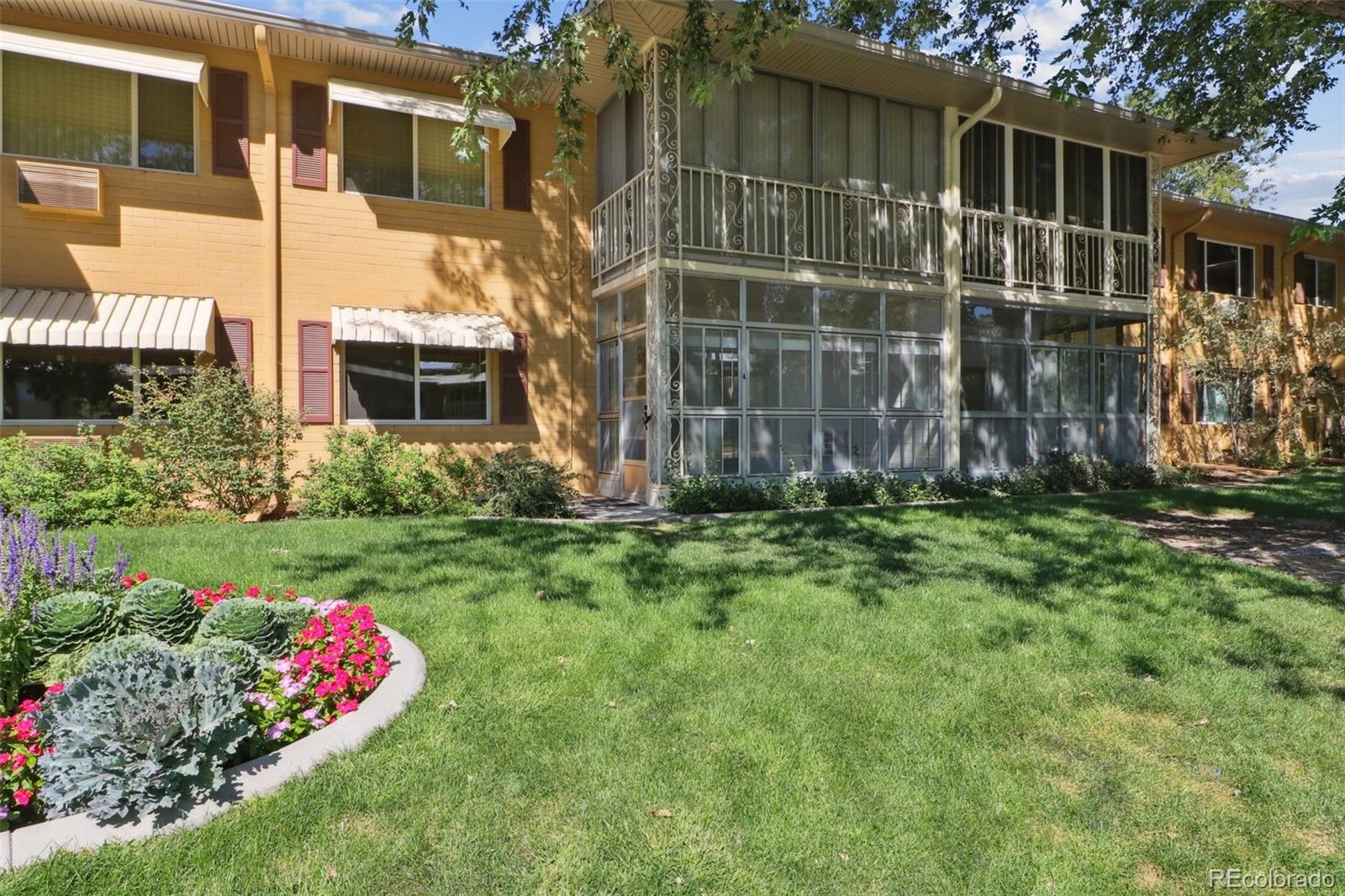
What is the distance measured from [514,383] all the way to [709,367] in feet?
10.4

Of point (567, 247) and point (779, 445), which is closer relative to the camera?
point (779, 445)

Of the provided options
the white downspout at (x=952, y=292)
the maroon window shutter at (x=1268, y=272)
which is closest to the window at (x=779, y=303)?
the white downspout at (x=952, y=292)

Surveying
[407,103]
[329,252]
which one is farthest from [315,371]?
[407,103]

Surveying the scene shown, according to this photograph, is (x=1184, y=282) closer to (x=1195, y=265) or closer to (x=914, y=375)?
(x=1195, y=265)

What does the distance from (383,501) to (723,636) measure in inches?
248

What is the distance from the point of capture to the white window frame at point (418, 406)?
10.8m

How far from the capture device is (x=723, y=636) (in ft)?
15.0

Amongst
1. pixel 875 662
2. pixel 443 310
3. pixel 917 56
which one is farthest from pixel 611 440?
pixel 875 662

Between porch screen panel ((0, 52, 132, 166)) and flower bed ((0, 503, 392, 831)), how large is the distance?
7953 mm

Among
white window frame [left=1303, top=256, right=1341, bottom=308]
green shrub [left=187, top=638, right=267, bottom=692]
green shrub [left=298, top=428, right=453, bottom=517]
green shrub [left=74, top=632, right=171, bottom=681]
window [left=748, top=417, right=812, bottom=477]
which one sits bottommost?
green shrub [left=187, top=638, right=267, bottom=692]

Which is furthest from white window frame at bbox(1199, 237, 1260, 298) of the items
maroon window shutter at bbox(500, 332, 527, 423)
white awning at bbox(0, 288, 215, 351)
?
white awning at bbox(0, 288, 215, 351)

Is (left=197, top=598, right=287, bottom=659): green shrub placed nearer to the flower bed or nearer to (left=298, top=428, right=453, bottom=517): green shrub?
the flower bed

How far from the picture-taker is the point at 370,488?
9406 mm

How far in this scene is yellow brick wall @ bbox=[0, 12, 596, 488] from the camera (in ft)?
31.6
